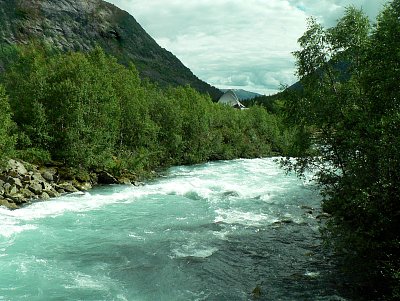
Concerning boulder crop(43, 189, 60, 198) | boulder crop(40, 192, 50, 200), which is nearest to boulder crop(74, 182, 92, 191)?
boulder crop(43, 189, 60, 198)

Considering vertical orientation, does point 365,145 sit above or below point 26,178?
above

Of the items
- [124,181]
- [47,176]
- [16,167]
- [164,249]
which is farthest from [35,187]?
[164,249]

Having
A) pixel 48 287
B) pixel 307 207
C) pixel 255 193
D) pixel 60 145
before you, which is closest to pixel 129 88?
pixel 60 145

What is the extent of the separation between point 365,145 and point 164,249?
A: 1182 cm

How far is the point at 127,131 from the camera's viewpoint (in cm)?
5038

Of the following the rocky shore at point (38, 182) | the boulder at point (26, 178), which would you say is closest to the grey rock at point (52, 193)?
the rocky shore at point (38, 182)

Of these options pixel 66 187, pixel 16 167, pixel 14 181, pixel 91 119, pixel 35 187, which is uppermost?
pixel 91 119

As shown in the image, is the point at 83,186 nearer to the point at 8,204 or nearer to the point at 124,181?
the point at 124,181

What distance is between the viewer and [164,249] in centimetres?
2044

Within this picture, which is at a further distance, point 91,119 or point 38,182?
point 91,119

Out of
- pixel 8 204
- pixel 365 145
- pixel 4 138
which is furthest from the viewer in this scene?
pixel 4 138

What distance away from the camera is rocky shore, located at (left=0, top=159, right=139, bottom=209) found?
1121 inches

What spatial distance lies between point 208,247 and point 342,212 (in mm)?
8606

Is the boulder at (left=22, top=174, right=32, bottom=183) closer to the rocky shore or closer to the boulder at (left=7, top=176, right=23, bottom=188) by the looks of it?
the rocky shore
